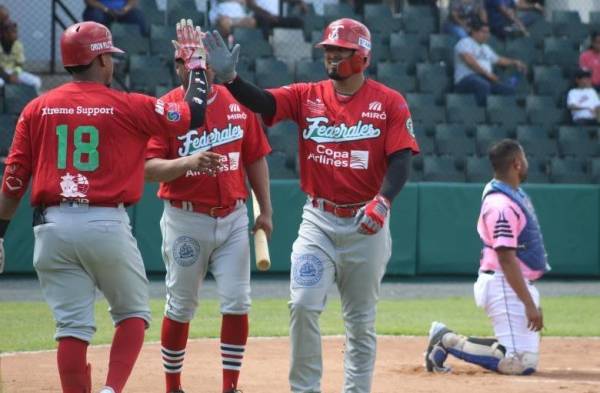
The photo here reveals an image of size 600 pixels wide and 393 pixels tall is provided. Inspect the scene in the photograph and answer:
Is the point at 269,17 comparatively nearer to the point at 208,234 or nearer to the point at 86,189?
the point at 208,234

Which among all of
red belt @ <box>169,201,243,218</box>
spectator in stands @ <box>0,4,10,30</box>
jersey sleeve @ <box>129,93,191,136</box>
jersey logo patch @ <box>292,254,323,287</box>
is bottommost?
jersey logo patch @ <box>292,254,323,287</box>

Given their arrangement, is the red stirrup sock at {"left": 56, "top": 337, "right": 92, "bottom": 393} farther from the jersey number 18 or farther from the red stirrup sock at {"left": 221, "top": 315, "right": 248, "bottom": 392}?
the red stirrup sock at {"left": 221, "top": 315, "right": 248, "bottom": 392}

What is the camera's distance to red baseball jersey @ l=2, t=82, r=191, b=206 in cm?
588

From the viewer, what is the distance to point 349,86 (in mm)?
6656

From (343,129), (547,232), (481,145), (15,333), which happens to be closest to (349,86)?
(343,129)

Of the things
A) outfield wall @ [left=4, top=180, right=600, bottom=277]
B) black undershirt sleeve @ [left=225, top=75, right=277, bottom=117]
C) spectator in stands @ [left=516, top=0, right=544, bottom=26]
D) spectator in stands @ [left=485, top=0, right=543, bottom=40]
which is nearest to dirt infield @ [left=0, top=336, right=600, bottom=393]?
black undershirt sleeve @ [left=225, top=75, right=277, bottom=117]

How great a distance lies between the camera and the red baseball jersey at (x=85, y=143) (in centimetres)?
588

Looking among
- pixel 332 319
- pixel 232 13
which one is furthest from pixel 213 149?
pixel 232 13

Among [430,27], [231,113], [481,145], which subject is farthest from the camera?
[430,27]

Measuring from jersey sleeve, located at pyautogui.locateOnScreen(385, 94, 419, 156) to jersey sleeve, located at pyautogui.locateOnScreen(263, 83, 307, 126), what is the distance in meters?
0.52

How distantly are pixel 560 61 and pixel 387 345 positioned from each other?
34.0 feet

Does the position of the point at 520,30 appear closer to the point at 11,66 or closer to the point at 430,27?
the point at 430,27

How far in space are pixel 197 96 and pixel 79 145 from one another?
0.74 meters

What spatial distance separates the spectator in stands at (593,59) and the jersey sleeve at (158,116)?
13.5 m
